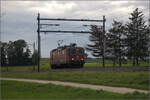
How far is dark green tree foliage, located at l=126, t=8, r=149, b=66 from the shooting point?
4290 centimetres

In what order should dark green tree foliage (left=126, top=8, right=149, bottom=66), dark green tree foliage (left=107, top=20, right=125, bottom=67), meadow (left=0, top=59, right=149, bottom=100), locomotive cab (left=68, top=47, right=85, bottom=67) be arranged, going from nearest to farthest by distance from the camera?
meadow (left=0, top=59, right=149, bottom=100), locomotive cab (left=68, top=47, right=85, bottom=67), dark green tree foliage (left=126, top=8, right=149, bottom=66), dark green tree foliage (left=107, top=20, right=125, bottom=67)

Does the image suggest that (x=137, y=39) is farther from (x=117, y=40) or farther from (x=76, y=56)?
(x=76, y=56)

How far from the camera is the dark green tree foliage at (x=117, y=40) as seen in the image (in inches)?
1797

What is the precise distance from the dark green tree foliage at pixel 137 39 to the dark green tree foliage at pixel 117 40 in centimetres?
165

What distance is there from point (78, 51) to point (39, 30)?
6.16 m

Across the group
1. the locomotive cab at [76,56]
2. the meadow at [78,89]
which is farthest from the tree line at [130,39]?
the meadow at [78,89]

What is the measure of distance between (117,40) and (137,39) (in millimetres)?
3652

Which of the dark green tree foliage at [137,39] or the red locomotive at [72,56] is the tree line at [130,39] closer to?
the dark green tree foliage at [137,39]

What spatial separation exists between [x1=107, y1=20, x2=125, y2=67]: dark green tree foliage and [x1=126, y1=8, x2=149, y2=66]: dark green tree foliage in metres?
1.65

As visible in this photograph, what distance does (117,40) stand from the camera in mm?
45875

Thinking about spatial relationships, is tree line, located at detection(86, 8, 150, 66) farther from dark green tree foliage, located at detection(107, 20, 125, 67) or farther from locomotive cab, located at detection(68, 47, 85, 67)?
locomotive cab, located at detection(68, 47, 85, 67)

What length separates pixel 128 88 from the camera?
1686 centimetres

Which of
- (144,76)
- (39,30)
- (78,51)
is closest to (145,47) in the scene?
(78,51)

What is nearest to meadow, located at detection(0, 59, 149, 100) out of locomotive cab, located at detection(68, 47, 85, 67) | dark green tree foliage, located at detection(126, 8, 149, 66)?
locomotive cab, located at detection(68, 47, 85, 67)
